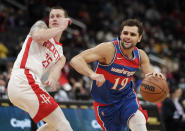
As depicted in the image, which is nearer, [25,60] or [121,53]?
[25,60]

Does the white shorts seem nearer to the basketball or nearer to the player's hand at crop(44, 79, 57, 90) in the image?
the player's hand at crop(44, 79, 57, 90)

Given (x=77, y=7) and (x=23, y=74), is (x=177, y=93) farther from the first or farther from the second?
(x=77, y=7)

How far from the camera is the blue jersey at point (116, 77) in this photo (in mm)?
5172

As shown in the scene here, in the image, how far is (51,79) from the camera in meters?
4.82

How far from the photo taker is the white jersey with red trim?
4738 millimetres

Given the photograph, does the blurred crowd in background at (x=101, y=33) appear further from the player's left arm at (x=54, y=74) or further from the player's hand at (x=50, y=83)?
the player's hand at (x=50, y=83)

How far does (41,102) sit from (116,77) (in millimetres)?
1188

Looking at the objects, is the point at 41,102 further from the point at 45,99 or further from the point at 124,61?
the point at 124,61

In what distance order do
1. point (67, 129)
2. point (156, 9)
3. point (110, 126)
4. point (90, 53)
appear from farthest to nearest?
point (156, 9)
point (110, 126)
point (90, 53)
point (67, 129)

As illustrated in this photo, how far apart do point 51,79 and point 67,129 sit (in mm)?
695

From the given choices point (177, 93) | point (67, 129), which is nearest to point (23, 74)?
point (67, 129)

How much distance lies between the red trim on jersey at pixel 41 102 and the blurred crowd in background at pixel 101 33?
333 cm

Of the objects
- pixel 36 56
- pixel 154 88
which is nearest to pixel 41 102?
pixel 36 56

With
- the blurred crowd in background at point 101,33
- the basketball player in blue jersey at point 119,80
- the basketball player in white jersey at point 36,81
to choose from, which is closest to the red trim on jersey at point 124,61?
the basketball player in blue jersey at point 119,80
